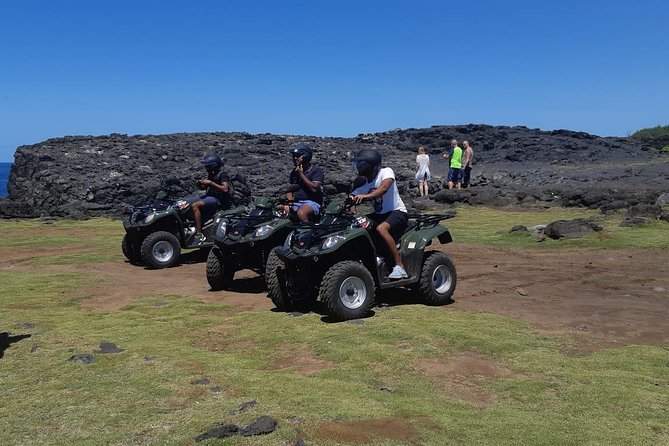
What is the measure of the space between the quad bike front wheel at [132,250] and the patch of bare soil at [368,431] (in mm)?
10505

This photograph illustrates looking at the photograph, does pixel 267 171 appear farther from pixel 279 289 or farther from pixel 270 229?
pixel 279 289

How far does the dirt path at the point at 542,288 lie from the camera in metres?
8.52

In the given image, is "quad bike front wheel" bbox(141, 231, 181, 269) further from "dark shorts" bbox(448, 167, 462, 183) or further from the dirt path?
"dark shorts" bbox(448, 167, 462, 183)

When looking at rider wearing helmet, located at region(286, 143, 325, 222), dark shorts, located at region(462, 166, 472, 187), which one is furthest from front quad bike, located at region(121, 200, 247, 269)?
dark shorts, located at region(462, 166, 472, 187)

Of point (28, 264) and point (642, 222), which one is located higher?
point (642, 222)

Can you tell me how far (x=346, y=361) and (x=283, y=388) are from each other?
1.06m

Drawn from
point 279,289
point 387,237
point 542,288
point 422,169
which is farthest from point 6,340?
point 422,169

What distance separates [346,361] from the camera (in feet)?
22.4

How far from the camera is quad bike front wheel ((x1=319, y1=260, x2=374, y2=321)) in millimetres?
8414

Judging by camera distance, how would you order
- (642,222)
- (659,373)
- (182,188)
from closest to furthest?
(659,373)
(642,222)
(182,188)

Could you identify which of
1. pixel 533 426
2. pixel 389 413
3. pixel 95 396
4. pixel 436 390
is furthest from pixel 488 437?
pixel 95 396

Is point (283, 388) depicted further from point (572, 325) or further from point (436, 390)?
point (572, 325)

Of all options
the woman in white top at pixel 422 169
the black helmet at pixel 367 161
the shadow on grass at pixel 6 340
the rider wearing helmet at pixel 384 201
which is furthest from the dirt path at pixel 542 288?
the woman in white top at pixel 422 169

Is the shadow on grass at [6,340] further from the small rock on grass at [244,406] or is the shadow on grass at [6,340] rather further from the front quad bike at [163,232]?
the front quad bike at [163,232]
